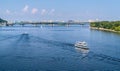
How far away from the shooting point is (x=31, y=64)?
20.4m

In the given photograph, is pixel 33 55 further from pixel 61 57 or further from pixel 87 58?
pixel 87 58

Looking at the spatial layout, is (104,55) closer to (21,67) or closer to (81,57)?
(81,57)

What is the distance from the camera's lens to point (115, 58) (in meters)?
22.8

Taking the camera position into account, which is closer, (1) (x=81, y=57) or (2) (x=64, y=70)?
(2) (x=64, y=70)

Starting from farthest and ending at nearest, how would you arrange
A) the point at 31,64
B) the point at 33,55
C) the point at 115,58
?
the point at 33,55 → the point at 115,58 → the point at 31,64

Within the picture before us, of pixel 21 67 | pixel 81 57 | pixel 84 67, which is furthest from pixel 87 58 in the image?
pixel 21 67

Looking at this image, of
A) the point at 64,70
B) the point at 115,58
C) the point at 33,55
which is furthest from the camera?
the point at 33,55

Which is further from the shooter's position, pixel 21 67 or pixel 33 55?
pixel 33 55

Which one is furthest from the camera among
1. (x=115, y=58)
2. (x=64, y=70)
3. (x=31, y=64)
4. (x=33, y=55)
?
(x=33, y=55)

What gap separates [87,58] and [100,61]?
4.86 feet

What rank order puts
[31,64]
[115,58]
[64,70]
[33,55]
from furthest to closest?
[33,55]
[115,58]
[31,64]
[64,70]

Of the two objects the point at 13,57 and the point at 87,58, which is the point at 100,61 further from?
the point at 13,57

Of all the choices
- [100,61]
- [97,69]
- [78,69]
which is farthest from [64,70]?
[100,61]

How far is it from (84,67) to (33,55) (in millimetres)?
6310
